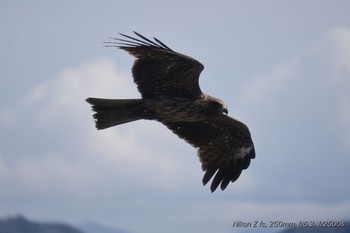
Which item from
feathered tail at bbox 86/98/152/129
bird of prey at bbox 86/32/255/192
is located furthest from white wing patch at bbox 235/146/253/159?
feathered tail at bbox 86/98/152/129

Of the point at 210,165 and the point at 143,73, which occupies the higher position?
the point at 143,73

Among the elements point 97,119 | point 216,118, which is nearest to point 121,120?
point 97,119

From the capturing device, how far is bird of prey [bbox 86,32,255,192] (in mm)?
20172

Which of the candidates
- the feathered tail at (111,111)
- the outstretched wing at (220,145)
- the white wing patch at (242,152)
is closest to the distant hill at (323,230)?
the outstretched wing at (220,145)

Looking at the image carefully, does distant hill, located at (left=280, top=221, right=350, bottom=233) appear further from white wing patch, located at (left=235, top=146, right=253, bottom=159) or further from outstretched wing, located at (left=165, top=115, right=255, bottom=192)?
white wing patch, located at (left=235, top=146, right=253, bottom=159)

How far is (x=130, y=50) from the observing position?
20.0 metres

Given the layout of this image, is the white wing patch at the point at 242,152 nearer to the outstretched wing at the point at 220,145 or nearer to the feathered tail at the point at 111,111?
the outstretched wing at the point at 220,145

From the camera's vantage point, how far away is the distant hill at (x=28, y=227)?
22359mm

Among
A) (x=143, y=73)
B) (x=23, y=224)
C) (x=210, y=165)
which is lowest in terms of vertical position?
(x=23, y=224)

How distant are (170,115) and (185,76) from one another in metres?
0.88

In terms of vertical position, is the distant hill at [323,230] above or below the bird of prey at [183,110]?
below

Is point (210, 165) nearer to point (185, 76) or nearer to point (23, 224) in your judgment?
point (185, 76)

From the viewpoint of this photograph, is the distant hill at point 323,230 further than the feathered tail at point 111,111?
Yes

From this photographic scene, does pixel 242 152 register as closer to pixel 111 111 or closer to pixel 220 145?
pixel 220 145
